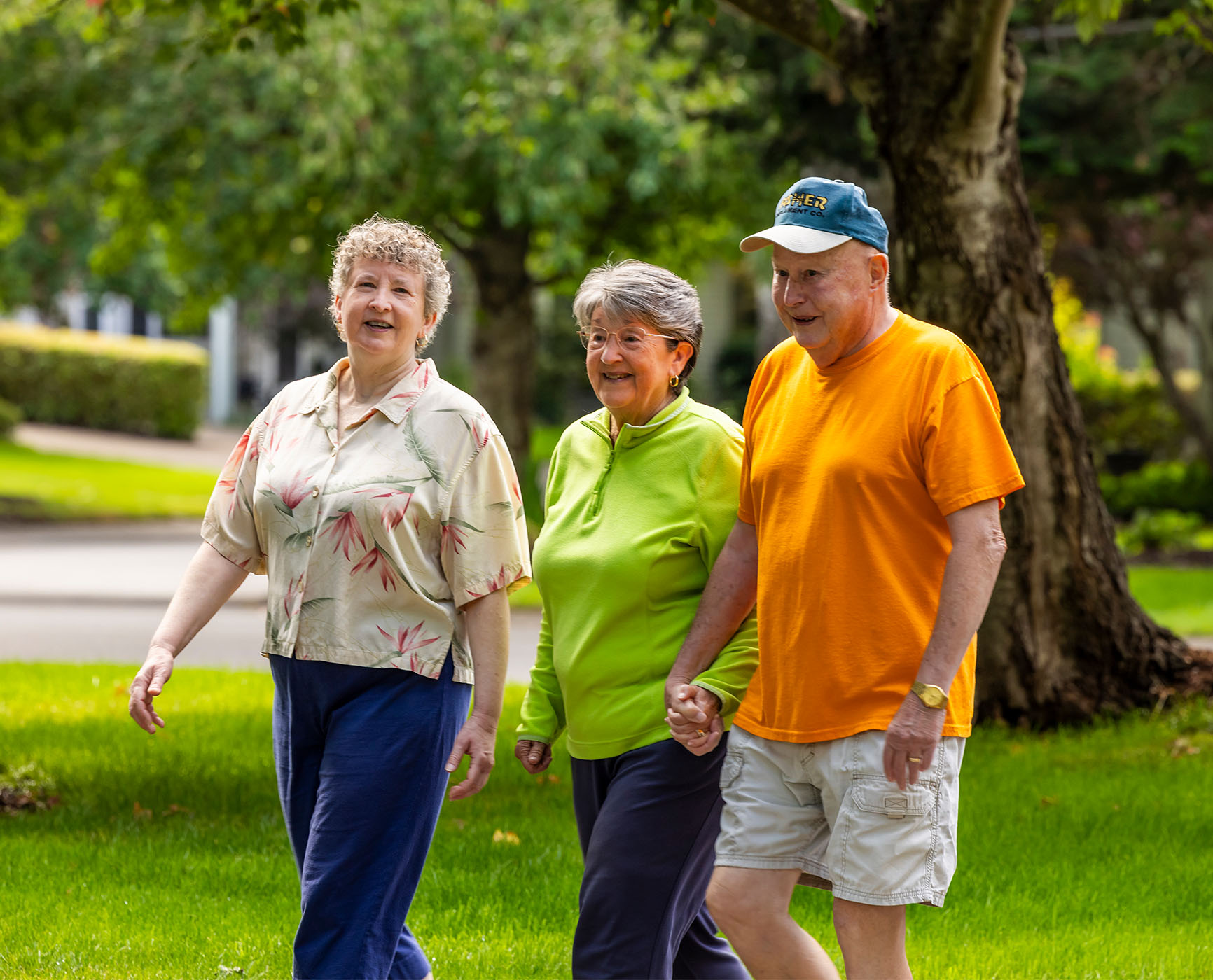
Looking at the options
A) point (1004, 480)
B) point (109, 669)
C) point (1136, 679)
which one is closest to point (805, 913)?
point (1004, 480)

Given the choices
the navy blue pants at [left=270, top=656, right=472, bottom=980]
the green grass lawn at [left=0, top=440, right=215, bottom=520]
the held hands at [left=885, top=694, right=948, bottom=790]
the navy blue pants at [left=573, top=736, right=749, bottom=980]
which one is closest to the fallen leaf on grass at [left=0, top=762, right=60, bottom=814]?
the navy blue pants at [left=270, top=656, right=472, bottom=980]

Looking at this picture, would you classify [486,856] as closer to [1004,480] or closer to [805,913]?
[805,913]

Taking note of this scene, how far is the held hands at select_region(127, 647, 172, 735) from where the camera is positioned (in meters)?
3.47

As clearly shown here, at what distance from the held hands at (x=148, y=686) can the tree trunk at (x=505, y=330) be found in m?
13.5

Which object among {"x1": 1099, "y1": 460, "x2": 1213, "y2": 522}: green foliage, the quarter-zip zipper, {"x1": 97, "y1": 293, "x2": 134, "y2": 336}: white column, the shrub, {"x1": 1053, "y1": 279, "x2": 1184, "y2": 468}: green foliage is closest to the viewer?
the quarter-zip zipper

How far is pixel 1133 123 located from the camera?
13.6 meters

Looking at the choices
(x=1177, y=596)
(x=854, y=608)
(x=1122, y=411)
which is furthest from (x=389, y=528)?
(x=1122, y=411)

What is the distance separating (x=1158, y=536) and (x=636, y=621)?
1547cm

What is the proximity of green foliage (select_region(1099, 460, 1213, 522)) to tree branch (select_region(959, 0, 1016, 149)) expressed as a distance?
13.7 meters

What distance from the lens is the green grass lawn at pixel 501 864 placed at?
4.55 meters

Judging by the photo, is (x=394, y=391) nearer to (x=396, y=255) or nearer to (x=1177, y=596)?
(x=396, y=255)

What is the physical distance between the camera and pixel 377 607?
3.40m

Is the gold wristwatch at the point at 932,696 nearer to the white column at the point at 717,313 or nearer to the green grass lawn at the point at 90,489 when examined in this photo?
the green grass lawn at the point at 90,489

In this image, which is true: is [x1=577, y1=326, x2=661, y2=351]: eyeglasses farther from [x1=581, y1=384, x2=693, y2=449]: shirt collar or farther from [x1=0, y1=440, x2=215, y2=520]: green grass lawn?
[x1=0, y1=440, x2=215, y2=520]: green grass lawn
